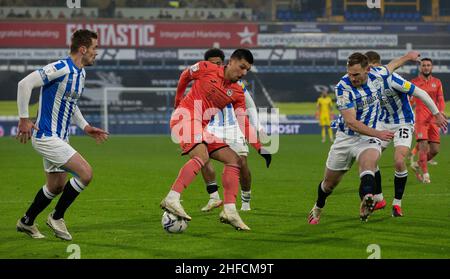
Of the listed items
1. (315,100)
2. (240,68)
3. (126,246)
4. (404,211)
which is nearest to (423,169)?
(404,211)

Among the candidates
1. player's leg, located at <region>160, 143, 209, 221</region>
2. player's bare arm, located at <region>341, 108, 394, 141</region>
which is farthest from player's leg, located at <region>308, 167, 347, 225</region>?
player's leg, located at <region>160, 143, 209, 221</region>

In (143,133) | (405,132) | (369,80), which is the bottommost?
(143,133)

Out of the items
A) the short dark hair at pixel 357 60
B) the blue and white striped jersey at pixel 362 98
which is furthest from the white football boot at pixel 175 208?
the short dark hair at pixel 357 60

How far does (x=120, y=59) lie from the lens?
138ft

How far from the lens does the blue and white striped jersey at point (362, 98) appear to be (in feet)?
34.7

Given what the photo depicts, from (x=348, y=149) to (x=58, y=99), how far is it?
365 cm

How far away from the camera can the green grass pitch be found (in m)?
8.49

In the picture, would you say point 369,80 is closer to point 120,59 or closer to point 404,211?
point 404,211

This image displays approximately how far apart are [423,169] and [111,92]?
27.2 metres

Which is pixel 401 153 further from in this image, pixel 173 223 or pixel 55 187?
pixel 55 187

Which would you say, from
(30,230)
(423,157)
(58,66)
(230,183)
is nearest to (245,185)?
(230,183)

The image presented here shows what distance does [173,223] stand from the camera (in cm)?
951

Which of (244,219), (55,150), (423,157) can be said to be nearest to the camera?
(55,150)
